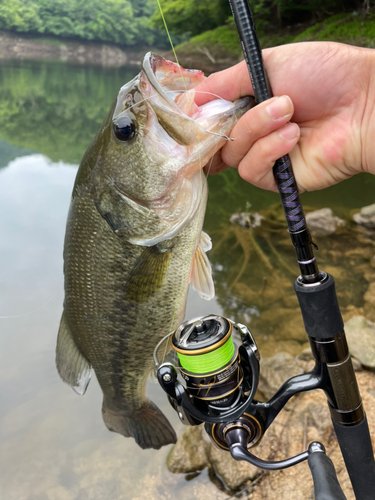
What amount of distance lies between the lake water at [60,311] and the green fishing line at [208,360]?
1860mm

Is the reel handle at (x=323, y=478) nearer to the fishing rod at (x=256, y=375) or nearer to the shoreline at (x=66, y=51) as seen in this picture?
the fishing rod at (x=256, y=375)

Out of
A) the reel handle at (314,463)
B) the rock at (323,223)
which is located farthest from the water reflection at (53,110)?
the reel handle at (314,463)

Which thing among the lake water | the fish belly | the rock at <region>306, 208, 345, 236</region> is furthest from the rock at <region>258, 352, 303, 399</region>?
the rock at <region>306, 208, 345, 236</region>

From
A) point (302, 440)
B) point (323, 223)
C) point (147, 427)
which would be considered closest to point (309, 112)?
point (147, 427)

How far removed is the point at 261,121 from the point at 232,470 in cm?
239

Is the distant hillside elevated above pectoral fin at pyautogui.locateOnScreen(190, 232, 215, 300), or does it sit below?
below

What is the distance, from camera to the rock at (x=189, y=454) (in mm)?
2840

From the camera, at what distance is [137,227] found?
160 centimetres

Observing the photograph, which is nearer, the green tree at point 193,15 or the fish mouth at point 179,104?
the fish mouth at point 179,104

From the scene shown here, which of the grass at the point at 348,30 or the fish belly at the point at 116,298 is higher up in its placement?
the fish belly at the point at 116,298

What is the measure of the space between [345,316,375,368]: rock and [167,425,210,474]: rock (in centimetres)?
146

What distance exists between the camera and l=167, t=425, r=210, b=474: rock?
2.84 metres

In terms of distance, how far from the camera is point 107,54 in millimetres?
43906

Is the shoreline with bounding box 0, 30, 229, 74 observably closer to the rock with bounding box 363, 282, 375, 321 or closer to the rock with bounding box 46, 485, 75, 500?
the rock with bounding box 363, 282, 375, 321
